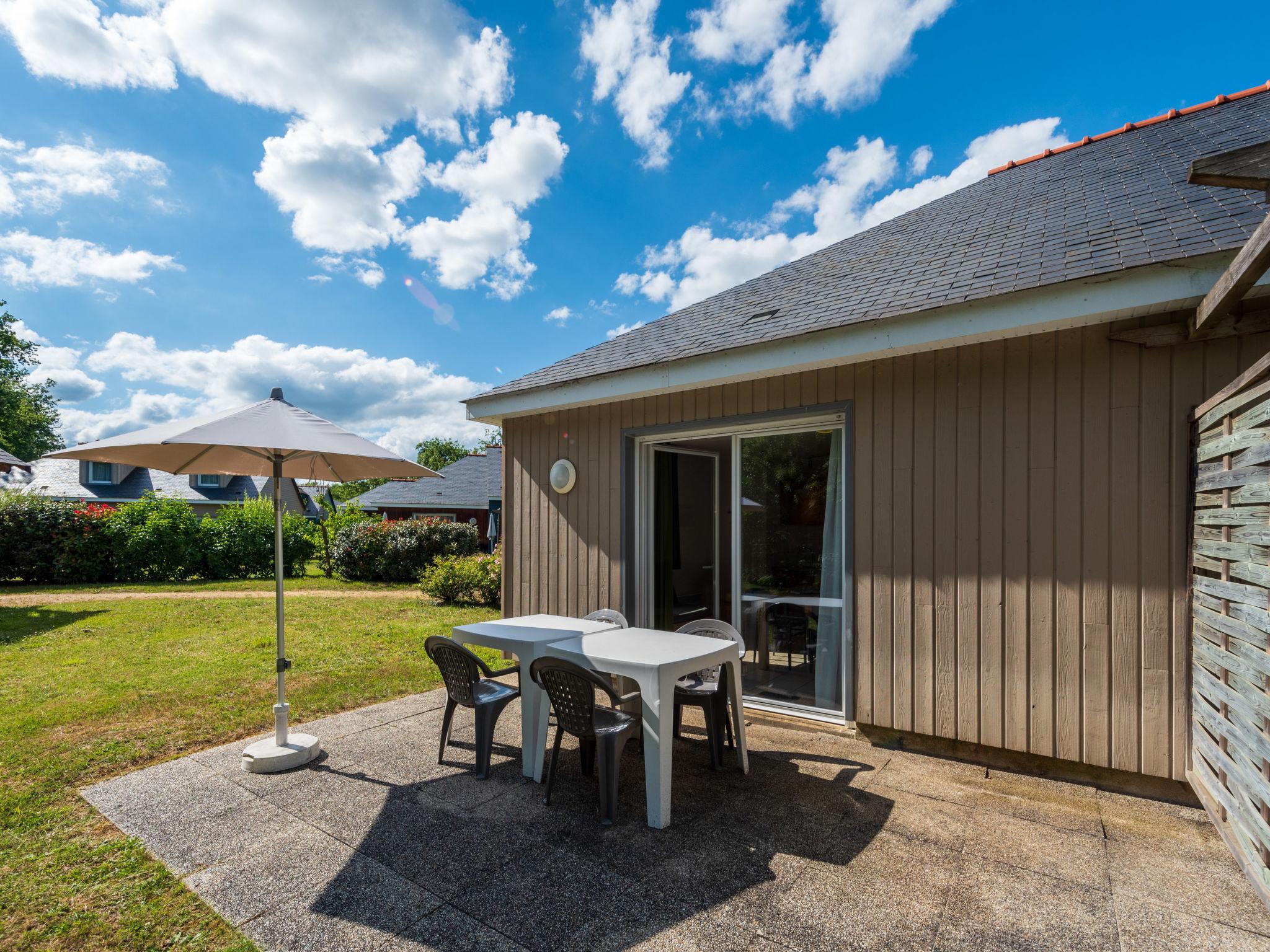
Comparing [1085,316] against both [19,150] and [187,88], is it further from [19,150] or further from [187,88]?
[19,150]

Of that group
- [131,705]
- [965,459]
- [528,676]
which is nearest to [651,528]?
[528,676]

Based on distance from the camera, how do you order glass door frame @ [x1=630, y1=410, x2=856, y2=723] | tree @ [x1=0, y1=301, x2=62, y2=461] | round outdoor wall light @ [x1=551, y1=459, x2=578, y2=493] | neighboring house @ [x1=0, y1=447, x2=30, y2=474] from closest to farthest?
glass door frame @ [x1=630, y1=410, x2=856, y2=723] → round outdoor wall light @ [x1=551, y1=459, x2=578, y2=493] → neighboring house @ [x1=0, y1=447, x2=30, y2=474] → tree @ [x1=0, y1=301, x2=62, y2=461]

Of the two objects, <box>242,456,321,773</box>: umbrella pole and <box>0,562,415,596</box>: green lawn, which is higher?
<box>242,456,321,773</box>: umbrella pole

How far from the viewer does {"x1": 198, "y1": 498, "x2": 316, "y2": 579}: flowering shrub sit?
1432 centimetres

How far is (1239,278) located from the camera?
2.19m

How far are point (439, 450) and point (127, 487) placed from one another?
129ft

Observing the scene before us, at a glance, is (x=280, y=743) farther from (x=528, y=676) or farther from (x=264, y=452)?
(x=264, y=452)

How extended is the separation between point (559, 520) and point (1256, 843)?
4.99 meters

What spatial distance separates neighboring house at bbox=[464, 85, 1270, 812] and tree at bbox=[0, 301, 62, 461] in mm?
34754

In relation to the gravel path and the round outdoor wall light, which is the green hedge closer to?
the gravel path

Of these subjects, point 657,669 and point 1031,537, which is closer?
point 657,669

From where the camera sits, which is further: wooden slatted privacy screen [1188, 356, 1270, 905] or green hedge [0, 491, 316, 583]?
green hedge [0, 491, 316, 583]

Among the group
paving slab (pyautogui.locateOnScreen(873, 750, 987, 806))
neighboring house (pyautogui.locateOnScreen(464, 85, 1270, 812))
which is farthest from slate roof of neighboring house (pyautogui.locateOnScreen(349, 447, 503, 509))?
paving slab (pyautogui.locateOnScreen(873, 750, 987, 806))

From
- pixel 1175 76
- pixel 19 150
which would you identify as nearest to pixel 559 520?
pixel 1175 76
